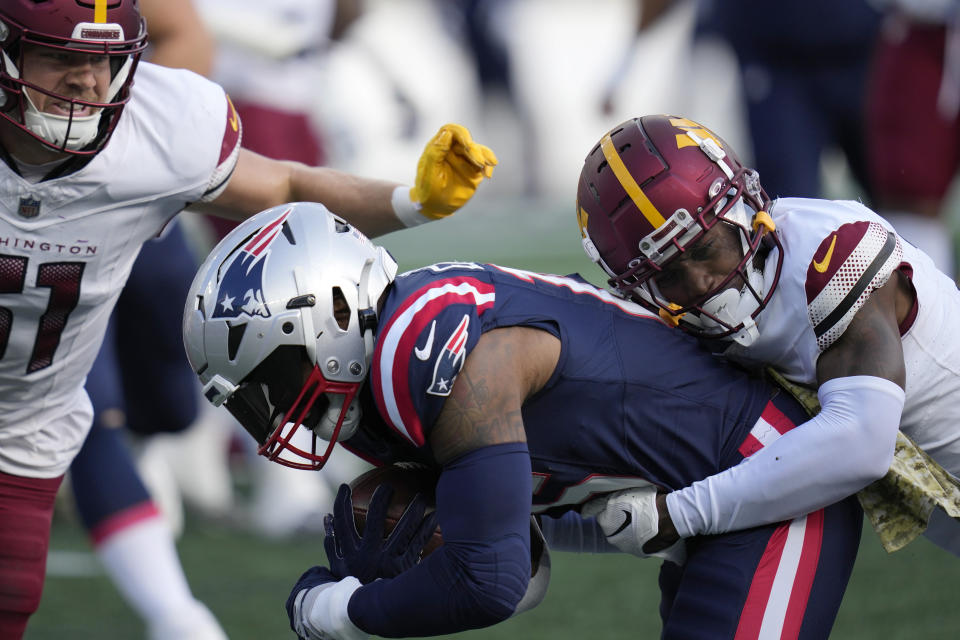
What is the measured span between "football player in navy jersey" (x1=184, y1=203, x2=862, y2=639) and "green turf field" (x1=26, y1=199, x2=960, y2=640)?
1389 mm

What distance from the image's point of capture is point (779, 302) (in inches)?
102

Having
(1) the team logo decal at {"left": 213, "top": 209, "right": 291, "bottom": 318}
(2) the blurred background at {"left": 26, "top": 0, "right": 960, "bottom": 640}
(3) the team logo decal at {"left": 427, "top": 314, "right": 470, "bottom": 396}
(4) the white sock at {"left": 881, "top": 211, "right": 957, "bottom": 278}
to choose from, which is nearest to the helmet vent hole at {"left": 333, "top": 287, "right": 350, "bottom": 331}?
(1) the team logo decal at {"left": 213, "top": 209, "right": 291, "bottom": 318}

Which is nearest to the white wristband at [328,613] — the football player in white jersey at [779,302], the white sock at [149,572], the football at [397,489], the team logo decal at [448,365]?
the football at [397,489]

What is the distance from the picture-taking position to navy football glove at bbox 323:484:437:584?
2.43 m

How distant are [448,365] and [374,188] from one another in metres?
0.92

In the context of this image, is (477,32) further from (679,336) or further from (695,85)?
(679,336)

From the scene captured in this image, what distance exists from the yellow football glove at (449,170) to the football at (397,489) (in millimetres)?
647

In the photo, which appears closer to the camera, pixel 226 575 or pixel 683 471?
pixel 683 471

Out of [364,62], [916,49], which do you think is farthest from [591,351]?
[364,62]

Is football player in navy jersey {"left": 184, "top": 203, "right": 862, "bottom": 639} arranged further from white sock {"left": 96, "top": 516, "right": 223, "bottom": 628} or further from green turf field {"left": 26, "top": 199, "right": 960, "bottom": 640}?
green turf field {"left": 26, "top": 199, "right": 960, "bottom": 640}

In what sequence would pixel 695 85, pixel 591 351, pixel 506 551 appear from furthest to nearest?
pixel 695 85
pixel 591 351
pixel 506 551

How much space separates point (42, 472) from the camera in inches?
119

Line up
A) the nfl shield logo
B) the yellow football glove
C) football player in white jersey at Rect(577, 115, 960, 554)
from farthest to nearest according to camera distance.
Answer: the yellow football glove, the nfl shield logo, football player in white jersey at Rect(577, 115, 960, 554)

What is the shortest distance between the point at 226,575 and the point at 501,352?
2.68m
